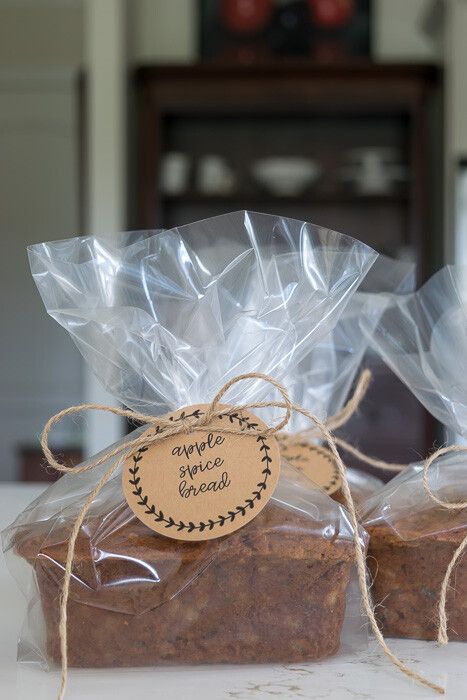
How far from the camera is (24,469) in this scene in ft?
14.5

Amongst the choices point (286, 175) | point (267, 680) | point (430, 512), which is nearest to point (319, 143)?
point (286, 175)

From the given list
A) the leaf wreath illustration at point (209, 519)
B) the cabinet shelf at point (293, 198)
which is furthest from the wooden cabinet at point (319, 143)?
the leaf wreath illustration at point (209, 519)

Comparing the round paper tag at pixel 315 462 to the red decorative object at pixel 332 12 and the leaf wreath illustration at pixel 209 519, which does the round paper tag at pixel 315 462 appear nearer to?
the leaf wreath illustration at pixel 209 519

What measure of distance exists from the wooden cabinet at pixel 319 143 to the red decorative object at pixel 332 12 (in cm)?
41

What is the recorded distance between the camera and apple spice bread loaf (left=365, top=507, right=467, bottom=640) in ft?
1.96

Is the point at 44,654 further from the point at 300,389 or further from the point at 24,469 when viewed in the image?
the point at 24,469

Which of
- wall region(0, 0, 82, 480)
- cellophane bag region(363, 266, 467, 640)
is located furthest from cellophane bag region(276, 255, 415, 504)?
wall region(0, 0, 82, 480)

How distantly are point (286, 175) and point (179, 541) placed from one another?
3207 millimetres

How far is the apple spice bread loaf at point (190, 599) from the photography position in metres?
0.55

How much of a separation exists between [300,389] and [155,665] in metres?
0.44

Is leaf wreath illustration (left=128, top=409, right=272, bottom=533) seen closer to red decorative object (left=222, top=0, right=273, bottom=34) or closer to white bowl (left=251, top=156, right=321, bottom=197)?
white bowl (left=251, top=156, right=321, bottom=197)

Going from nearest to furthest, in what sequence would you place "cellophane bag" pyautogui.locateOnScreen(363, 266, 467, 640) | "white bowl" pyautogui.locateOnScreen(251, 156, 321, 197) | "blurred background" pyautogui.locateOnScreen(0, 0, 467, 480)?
"cellophane bag" pyautogui.locateOnScreen(363, 266, 467, 640) < "blurred background" pyautogui.locateOnScreen(0, 0, 467, 480) < "white bowl" pyautogui.locateOnScreen(251, 156, 321, 197)

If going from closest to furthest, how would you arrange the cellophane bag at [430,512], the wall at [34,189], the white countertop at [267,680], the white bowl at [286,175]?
the white countertop at [267,680] < the cellophane bag at [430,512] < the white bowl at [286,175] < the wall at [34,189]

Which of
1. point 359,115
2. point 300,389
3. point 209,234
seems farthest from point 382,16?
point 209,234
